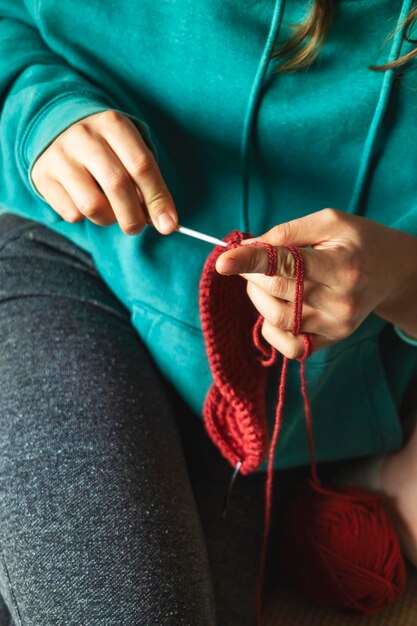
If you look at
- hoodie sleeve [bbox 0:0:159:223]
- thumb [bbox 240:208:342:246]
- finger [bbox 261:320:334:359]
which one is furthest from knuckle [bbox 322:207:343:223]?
hoodie sleeve [bbox 0:0:159:223]

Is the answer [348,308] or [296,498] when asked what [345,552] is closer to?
[296,498]

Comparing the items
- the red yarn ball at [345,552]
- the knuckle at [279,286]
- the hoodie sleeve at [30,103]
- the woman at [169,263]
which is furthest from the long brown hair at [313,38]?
the red yarn ball at [345,552]

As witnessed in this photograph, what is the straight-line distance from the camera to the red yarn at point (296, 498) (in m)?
0.65

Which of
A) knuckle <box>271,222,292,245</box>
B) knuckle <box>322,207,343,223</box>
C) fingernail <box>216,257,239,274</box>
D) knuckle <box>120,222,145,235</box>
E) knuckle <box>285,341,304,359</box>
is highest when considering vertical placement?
knuckle <box>322,207,343,223</box>

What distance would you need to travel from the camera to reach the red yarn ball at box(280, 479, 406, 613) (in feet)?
2.64

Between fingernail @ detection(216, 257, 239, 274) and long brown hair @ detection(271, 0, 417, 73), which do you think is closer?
fingernail @ detection(216, 257, 239, 274)

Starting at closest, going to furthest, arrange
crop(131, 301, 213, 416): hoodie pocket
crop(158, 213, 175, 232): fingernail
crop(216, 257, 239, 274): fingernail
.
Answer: crop(216, 257, 239, 274): fingernail → crop(158, 213, 175, 232): fingernail → crop(131, 301, 213, 416): hoodie pocket

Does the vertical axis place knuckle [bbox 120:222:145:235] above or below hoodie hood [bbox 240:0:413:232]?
below

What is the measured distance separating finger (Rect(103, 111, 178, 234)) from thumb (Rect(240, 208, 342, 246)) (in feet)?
0.27

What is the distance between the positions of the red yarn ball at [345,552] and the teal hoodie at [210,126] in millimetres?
130

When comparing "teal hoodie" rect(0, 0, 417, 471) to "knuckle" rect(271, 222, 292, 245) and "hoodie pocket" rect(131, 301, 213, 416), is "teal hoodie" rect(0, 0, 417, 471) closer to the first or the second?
"hoodie pocket" rect(131, 301, 213, 416)

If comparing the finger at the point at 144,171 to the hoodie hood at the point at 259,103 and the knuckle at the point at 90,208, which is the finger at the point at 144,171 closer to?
the knuckle at the point at 90,208

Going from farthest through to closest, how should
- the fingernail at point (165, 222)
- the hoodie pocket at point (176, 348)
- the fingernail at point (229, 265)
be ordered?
1. the hoodie pocket at point (176, 348)
2. the fingernail at point (165, 222)
3. the fingernail at point (229, 265)

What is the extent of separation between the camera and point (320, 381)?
29.0 inches
